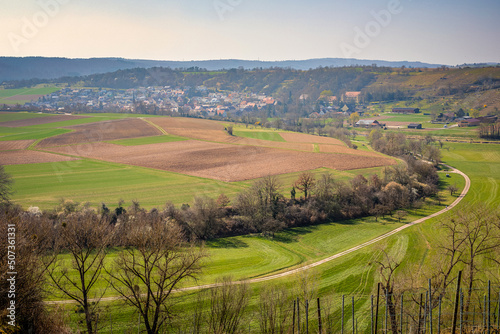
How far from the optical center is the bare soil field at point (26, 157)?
65.6 meters

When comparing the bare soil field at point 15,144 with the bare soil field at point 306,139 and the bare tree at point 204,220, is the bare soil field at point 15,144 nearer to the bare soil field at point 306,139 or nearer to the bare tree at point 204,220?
the bare tree at point 204,220

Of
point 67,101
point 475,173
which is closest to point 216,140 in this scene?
point 475,173

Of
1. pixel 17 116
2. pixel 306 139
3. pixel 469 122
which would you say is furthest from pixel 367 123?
pixel 17 116

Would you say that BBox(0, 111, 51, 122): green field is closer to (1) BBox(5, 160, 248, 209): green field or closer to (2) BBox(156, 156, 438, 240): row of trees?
(1) BBox(5, 160, 248, 209): green field

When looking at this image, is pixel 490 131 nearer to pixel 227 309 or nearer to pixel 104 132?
pixel 104 132

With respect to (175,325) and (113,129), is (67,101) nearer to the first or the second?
(113,129)

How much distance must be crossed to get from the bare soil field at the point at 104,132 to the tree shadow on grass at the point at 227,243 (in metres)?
55.1

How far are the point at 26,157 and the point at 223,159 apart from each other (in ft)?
119

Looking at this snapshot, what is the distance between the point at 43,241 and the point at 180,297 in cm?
978

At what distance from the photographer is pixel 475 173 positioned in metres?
69.7

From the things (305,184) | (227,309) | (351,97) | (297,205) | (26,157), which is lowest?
(297,205)

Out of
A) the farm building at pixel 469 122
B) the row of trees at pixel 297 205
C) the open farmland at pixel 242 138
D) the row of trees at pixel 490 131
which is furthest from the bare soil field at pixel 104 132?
the farm building at pixel 469 122

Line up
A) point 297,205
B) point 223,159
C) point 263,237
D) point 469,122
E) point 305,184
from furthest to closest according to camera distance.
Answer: point 469,122 < point 223,159 < point 305,184 < point 297,205 < point 263,237

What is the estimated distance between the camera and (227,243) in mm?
40656
